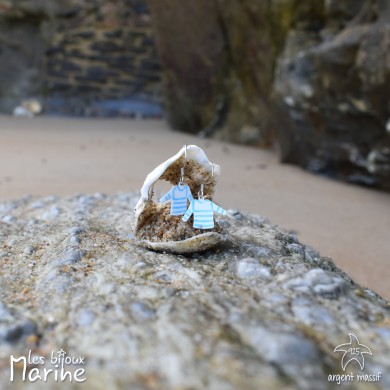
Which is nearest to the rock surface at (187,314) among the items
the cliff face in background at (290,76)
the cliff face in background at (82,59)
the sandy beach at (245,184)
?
the sandy beach at (245,184)

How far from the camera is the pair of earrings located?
1143mm

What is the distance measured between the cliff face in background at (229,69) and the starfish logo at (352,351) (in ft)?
7.49

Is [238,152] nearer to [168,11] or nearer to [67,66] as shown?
[168,11]

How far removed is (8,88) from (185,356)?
7.28m

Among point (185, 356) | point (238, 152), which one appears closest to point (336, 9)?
point (238, 152)

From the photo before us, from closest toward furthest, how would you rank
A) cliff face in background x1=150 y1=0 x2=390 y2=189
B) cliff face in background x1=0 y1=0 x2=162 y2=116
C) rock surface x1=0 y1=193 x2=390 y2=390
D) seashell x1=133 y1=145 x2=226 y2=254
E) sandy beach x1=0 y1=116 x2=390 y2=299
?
rock surface x1=0 y1=193 x2=390 y2=390
seashell x1=133 y1=145 x2=226 y2=254
sandy beach x1=0 y1=116 x2=390 y2=299
cliff face in background x1=150 y1=0 x2=390 y2=189
cliff face in background x1=0 y1=0 x2=162 y2=116

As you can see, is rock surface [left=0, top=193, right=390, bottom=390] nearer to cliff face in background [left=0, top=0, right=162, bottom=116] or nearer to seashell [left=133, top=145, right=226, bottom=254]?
seashell [left=133, top=145, right=226, bottom=254]

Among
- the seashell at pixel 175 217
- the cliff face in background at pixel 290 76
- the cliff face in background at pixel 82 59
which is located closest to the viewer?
the seashell at pixel 175 217

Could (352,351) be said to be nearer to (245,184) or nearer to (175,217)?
(175,217)

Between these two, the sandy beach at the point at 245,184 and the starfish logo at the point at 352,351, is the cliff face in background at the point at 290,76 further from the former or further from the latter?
the starfish logo at the point at 352,351

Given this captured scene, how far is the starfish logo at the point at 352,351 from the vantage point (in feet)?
2.38

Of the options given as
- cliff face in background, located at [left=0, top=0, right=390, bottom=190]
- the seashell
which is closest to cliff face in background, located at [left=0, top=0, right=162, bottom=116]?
cliff face in background, located at [left=0, top=0, right=390, bottom=190]

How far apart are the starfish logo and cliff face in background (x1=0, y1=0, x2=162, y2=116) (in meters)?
6.78

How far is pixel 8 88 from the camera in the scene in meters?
7.17
